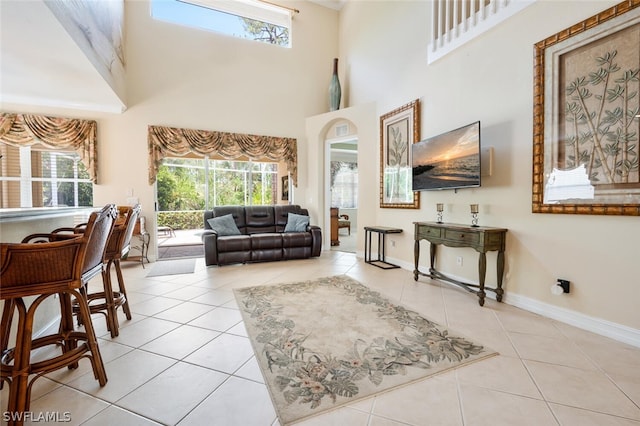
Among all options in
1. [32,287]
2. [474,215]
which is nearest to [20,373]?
[32,287]

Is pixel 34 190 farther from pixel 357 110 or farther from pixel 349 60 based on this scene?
pixel 349 60

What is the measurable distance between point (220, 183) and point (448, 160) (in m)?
5.02

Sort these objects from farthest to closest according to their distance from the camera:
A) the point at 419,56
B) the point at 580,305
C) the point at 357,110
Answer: the point at 357,110
the point at 419,56
the point at 580,305

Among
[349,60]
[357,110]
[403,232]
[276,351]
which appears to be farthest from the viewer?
[349,60]

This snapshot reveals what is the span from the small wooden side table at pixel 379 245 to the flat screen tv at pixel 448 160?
0.83 metres

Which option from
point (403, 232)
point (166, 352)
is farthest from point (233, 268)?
point (403, 232)

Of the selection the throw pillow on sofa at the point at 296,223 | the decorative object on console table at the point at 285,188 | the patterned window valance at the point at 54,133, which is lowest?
the throw pillow on sofa at the point at 296,223

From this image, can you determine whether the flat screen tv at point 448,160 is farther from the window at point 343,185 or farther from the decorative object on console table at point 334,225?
the window at point 343,185

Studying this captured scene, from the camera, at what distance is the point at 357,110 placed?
5.29m

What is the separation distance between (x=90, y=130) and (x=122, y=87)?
0.87 meters

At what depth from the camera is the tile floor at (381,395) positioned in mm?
1353

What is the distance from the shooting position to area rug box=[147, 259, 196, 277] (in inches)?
163

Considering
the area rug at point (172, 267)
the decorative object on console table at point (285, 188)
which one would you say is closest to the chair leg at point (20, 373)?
the area rug at point (172, 267)

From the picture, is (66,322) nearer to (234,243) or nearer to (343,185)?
(234,243)
